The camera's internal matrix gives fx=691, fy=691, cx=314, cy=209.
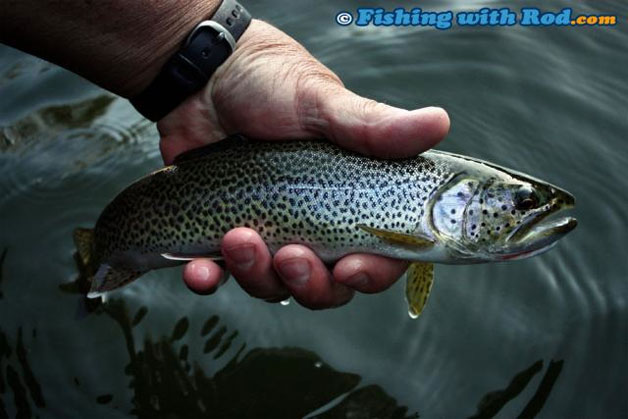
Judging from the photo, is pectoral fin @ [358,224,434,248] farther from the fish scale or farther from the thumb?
the thumb

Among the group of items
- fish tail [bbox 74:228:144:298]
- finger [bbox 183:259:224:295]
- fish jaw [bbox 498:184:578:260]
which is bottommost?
fish tail [bbox 74:228:144:298]

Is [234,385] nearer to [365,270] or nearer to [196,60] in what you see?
[365,270]

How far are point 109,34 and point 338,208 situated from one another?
169 cm

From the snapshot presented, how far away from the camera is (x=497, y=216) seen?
315 cm

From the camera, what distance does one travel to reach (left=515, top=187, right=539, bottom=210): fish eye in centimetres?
313

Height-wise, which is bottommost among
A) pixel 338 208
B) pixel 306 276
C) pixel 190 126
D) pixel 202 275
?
Result: pixel 202 275

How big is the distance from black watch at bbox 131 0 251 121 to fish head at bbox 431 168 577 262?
160cm

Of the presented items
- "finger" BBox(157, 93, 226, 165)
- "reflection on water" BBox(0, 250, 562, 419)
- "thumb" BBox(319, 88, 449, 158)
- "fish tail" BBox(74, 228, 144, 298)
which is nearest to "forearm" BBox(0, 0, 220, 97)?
"finger" BBox(157, 93, 226, 165)

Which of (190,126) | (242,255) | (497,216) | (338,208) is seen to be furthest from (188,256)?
(497,216)

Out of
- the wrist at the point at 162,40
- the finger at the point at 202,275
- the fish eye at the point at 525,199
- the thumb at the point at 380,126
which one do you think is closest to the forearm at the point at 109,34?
the wrist at the point at 162,40

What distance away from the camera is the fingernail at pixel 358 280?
335 centimetres

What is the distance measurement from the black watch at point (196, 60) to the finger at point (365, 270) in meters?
1.44

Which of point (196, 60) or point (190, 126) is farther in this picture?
point (190, 126)

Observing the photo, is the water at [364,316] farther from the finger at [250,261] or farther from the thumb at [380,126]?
the thumb at [380,126]
